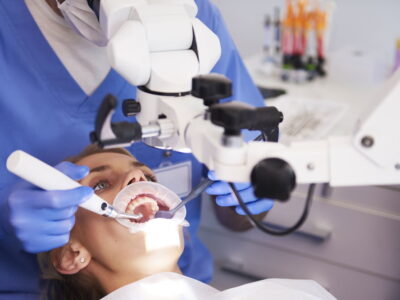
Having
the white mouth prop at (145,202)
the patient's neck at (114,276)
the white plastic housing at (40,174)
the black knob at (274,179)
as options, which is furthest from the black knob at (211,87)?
the patient's neck at (114,276)

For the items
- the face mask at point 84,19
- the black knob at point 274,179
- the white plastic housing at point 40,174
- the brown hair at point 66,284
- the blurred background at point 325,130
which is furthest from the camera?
the blurred background at point 325,130

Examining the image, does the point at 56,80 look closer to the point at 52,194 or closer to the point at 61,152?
the point at 61,152

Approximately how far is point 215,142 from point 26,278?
688 millimetres

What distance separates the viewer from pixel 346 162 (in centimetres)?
64

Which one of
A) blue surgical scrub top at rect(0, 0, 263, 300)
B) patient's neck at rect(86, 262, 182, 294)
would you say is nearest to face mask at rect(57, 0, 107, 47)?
blue surgical scrub top at rect(0, 0, 263, 300)

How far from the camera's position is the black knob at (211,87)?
→ 2.14ft

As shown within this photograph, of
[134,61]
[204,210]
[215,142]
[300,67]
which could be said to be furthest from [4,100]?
[300,67]

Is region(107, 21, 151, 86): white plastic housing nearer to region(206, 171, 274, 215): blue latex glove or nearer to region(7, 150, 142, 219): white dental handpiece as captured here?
region(7, 150, 142, 219): white dental handpiece

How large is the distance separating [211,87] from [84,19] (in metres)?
0.46

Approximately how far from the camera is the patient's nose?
1.06m

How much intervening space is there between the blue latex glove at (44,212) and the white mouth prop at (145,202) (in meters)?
0.14

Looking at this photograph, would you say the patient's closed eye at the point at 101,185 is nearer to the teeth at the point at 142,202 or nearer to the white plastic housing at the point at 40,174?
the teeth at the point at 142,202

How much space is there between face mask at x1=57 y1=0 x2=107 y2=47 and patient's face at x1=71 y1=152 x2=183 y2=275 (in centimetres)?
26

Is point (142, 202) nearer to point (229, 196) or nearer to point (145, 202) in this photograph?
point (145, 202)
